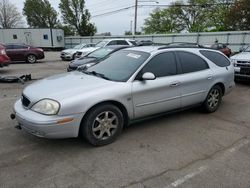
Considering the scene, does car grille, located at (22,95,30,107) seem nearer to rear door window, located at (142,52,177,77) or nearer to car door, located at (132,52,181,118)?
car door, located at (132,52,181,118)

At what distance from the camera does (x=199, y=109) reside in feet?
17.6

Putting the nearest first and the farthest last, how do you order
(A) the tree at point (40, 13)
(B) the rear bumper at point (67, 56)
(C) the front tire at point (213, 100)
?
(C) the front tire at point (213, 100) → (B) the rear bumper at point (67, 56) → (A) the tree at point (40, 13)

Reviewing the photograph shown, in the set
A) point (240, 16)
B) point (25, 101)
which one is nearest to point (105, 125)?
point (25, 101)

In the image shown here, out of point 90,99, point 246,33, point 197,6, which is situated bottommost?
point 90,99

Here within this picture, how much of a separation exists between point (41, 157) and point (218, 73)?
4037mm

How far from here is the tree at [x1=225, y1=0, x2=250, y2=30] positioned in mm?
23250

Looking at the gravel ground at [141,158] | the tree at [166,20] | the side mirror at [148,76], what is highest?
the tree at [166,20]

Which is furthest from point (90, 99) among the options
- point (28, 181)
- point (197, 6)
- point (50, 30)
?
point (197, 6)

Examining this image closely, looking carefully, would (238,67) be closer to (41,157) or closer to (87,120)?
(87,120)

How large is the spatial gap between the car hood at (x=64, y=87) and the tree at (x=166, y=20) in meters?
43.5

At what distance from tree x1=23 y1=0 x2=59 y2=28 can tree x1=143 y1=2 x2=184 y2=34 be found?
20634mm

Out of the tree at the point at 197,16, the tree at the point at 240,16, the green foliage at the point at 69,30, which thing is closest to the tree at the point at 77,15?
the green foliage at the point at 69,30

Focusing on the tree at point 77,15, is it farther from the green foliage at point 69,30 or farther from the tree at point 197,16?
the tree at point 197,16

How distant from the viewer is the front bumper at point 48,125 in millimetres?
3135
